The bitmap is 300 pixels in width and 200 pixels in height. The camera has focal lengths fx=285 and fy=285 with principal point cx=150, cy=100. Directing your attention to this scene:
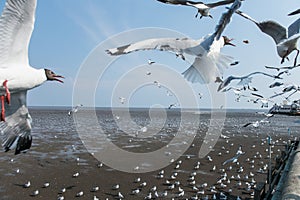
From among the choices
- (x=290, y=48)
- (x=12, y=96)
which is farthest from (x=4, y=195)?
(x=290, y=48)

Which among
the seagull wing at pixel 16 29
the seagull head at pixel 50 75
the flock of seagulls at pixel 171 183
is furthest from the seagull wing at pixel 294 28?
the flock of seagulls at pixel 171 183

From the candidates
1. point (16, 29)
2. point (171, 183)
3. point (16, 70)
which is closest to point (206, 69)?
point (16, 29)

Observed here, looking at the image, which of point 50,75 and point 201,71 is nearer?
point 201,71

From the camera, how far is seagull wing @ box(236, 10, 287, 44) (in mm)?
1696

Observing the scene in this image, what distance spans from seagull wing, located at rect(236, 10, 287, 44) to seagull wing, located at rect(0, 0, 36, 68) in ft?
7.93

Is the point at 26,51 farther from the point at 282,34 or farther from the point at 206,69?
the point at 282,34

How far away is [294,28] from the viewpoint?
1.72 m

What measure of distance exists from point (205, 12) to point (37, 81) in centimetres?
272

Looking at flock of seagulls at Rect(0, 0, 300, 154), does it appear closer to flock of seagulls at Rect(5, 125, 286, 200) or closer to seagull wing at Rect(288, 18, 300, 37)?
seagull wing at Rect(288, 18, 300, 37)

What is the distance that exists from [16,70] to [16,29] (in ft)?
1.72

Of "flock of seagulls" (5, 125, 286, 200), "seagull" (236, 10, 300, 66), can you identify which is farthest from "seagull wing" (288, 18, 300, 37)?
"flock of seagulls" (5, 125, 286, 200)

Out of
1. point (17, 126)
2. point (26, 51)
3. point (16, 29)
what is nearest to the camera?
point (16, 29)

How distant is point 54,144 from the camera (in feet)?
59.8

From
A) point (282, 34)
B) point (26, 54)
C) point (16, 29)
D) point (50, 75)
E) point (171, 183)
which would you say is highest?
point (16, 29)
